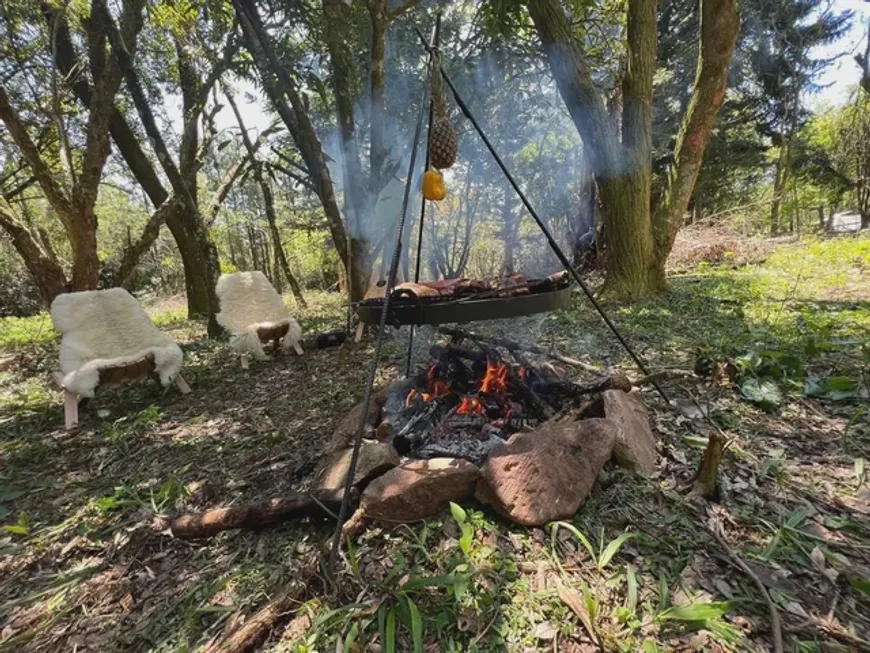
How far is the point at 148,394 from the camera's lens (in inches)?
121

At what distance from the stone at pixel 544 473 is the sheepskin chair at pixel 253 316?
2.90 metres

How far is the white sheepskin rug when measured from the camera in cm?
258

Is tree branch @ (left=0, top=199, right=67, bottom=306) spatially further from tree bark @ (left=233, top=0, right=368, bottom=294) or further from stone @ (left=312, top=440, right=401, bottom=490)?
stone @ (left=312, top=440, right=401, bottom=490)

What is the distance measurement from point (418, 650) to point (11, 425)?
3.30m

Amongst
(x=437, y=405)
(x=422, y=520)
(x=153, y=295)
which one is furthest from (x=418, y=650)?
(x=153, y=295)

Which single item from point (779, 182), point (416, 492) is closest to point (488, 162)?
point (779, 182)

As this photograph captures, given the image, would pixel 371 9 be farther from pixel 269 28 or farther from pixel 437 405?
pixel 437 405

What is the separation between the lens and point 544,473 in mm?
1215

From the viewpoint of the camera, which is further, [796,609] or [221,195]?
[221,195]

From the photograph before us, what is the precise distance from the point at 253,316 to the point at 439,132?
3044 mm

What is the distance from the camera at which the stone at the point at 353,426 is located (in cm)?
170

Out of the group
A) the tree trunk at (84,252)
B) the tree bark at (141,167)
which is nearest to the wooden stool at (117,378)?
the tree trunk at (84,252)

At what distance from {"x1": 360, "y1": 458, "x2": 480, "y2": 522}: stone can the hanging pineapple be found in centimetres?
126

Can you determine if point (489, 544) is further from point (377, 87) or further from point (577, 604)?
point (377, 87)
